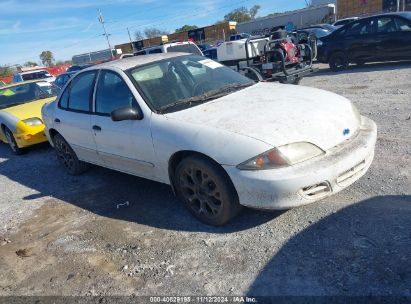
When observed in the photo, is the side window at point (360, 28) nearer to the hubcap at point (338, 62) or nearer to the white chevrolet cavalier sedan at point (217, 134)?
the hubcap at point (338, 62)

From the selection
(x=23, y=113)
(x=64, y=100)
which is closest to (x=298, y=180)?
(x=64, y=100)

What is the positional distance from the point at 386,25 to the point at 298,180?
9985 millimetres

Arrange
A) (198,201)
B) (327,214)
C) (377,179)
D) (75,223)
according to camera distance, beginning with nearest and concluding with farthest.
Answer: (327,214) → (198,201) → (377,179) → (75,223)

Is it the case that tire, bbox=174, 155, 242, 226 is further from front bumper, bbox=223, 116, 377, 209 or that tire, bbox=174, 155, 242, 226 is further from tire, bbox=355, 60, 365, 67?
tire, bbox=355, 60, 365, 67

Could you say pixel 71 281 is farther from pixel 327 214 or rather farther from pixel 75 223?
pixel 327 214

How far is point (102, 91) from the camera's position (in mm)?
4582

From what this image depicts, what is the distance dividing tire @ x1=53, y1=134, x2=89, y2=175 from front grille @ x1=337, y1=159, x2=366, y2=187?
3861 millimetres

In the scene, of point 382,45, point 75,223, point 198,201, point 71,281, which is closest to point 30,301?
point 71,281

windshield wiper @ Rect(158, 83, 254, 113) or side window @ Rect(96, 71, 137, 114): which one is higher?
side window @ Rect(96, 71, 137, 114)

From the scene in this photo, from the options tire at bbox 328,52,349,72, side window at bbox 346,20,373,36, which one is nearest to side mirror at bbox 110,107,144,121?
side window at bbox 346,20,373,36

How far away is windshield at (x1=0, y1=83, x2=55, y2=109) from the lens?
8594mm

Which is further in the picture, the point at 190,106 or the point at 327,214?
the point at 190,106

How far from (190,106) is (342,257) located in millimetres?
2031

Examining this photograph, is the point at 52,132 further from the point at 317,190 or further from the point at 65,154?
the point at 317,190
